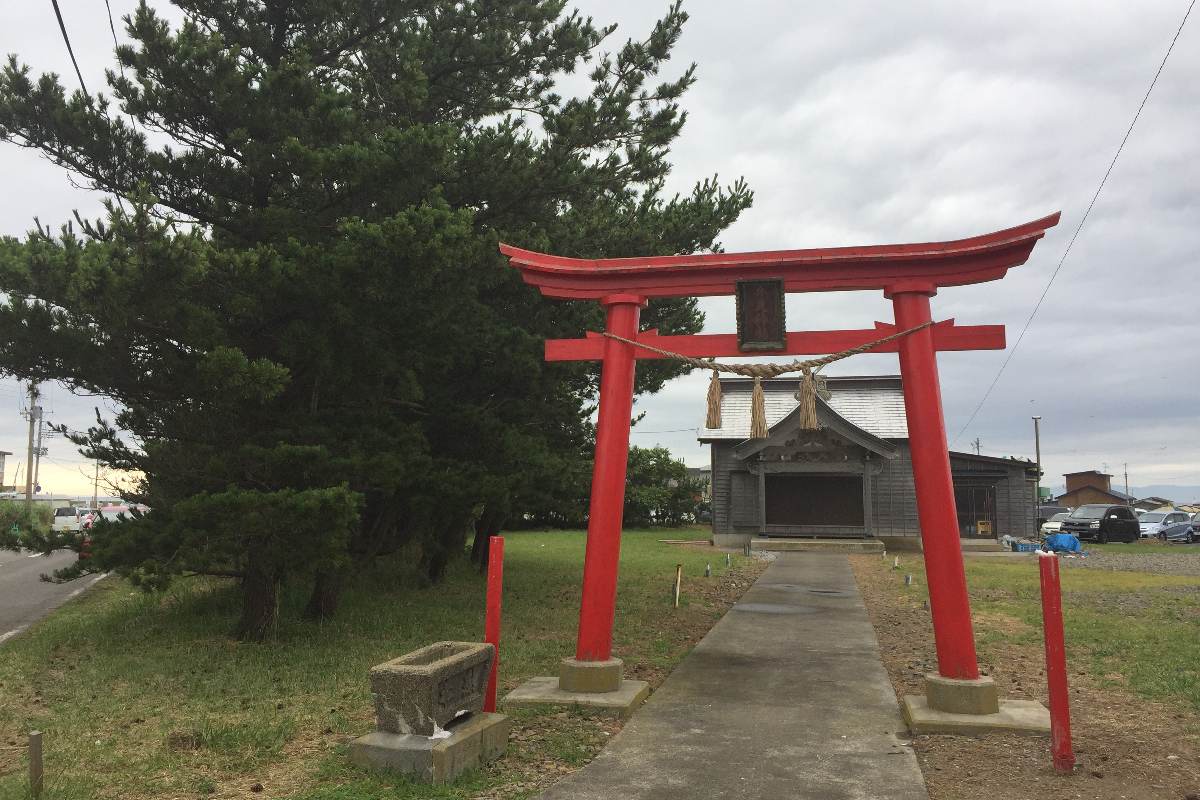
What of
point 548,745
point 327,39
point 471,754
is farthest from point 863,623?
point 327,39

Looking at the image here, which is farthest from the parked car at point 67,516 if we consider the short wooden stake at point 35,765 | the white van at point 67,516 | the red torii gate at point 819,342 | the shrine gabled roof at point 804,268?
the short wooden stake at point 35,765

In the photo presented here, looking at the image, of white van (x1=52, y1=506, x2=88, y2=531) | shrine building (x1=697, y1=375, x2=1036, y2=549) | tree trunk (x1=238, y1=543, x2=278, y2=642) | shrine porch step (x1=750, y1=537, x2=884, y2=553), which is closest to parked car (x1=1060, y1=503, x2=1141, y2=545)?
shrine building (x1=697, y1=375, x2=1036, y2=549)

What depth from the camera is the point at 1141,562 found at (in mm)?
24000

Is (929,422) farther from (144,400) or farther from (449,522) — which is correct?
(449,522)

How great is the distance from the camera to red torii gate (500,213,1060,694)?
7367 millimetres

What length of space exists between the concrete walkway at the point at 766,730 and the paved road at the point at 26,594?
992cm

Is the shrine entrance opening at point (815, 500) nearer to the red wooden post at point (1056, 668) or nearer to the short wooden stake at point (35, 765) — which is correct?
the red wooden post at point (1056, 668)

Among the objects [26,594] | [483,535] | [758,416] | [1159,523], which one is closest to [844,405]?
[483,535]

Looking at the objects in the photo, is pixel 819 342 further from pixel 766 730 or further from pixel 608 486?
pixel 766 730

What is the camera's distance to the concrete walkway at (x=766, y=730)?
213 inches

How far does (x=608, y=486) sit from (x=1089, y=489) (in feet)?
254

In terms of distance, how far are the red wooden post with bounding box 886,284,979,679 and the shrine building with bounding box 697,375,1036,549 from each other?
19790mm

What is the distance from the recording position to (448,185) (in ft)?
38.3

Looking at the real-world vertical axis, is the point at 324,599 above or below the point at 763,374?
below
